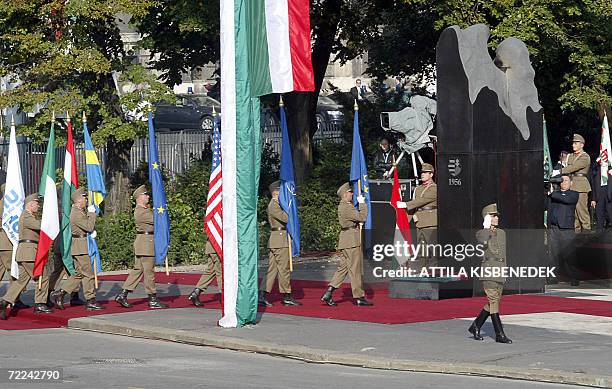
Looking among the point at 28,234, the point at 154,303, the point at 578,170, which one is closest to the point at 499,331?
the point at 154,303

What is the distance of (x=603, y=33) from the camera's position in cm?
3091

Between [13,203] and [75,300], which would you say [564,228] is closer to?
[75,300]

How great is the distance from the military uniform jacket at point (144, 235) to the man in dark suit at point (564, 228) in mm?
7410

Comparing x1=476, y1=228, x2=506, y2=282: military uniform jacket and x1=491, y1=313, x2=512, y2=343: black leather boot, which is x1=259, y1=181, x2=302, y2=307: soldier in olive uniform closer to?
x1=476, y1=228, x2=506, y2=282: military uniform jacket

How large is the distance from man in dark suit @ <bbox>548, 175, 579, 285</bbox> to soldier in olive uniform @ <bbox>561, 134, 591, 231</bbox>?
0.98 m

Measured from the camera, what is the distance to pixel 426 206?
22.4 m

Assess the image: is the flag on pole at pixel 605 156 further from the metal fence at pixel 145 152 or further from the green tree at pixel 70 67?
the metal fence at pixel 145 152

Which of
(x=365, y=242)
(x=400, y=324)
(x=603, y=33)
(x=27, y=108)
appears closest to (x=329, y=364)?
(x=400, y=324)

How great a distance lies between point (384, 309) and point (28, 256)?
18.9 ft

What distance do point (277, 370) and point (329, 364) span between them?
91 centimetres

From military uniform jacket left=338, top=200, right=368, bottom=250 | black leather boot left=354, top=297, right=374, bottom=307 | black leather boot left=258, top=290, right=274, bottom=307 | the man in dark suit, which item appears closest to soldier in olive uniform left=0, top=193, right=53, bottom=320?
black leather boot left=258, top=290, right=274, bottom=307

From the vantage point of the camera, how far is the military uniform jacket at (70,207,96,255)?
20.8 metres

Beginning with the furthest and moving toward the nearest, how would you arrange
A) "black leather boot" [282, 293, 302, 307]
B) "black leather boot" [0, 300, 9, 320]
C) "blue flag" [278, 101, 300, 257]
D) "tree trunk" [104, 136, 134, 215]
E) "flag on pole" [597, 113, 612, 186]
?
1. "tree trunk" [104, 136, 134, 215]
2. "flag on pole" [597, 113, 612, 186]
3. "blue flag" [278, 101, 300, 257]
4. "black leather boot" [282, 293, 302, 307]
5. "black leather boot" [0, 300, 9, 320]

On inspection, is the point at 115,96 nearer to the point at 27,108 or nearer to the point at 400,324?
the point at 27,108
